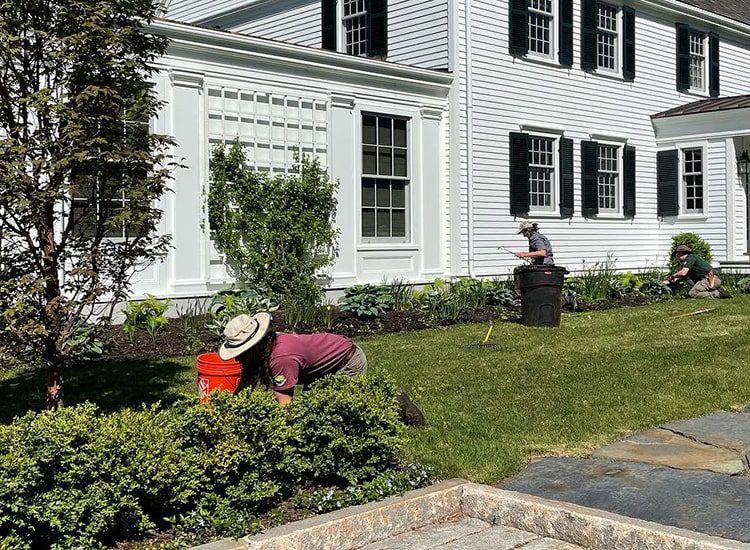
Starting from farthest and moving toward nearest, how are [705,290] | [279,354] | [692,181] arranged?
1. [692,181]
2. [705,290]
3. [279,354]

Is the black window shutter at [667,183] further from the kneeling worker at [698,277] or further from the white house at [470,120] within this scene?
the kneeling worker at [698,277]

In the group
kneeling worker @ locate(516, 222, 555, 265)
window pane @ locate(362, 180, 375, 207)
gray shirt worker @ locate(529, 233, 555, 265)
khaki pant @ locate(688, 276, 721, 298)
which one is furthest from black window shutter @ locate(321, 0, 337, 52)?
khaki pant @ locate(688, 276, 721, 298)

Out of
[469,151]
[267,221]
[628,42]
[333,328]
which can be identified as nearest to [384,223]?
[469,151]

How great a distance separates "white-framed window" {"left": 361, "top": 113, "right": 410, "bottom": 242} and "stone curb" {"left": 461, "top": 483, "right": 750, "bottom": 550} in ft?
35.0

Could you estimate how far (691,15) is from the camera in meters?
22.0

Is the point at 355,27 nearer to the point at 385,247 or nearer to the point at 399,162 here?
the point at 399,162

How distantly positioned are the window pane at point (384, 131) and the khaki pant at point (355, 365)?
9.64 m

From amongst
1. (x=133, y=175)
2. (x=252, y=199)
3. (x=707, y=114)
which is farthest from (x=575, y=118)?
(x=133, y=175)

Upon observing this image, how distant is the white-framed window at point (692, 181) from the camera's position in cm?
2142

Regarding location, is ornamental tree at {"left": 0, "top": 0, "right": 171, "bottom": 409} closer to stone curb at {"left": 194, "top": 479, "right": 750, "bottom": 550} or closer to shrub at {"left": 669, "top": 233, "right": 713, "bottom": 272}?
stone curb at {"left": 194, "top": 479, "right": 750, "bottom": 550}

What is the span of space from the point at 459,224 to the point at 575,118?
4513 millimetres

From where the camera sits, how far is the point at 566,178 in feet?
61.9

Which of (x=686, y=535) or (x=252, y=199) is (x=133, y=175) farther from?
(x=252, y=199)

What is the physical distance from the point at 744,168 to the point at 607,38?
4.69 metres
